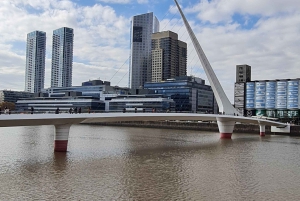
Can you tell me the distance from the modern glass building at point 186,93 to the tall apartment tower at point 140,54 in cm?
3921

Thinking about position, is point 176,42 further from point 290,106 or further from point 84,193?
point 84,193

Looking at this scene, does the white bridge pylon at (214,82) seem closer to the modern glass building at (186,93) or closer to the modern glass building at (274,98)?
the modern glass building at (274,98)

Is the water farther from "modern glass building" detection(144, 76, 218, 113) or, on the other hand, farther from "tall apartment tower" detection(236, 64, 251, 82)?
"tall apartment tower" detection(236, 64, 251, 82)

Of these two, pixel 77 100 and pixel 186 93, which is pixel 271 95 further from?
pixel 77 100

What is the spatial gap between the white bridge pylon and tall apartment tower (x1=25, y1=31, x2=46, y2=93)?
14270 cm

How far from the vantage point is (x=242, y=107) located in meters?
90.3

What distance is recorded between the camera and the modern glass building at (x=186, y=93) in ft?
324

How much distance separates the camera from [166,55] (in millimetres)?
134875

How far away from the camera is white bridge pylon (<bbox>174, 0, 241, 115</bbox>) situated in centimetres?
4094

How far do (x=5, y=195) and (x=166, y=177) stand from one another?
23.4 ft

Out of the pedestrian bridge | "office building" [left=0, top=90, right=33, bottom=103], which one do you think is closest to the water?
the pedestrian bridge

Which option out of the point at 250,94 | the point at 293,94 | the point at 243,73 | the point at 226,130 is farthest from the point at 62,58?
the point at 226,130

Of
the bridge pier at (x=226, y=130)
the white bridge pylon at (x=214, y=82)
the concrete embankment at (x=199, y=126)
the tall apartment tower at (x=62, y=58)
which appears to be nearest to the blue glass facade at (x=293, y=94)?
the concrete embankment at (x=199, y=126)

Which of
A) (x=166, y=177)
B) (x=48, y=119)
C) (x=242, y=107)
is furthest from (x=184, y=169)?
(x=242, y=107)
